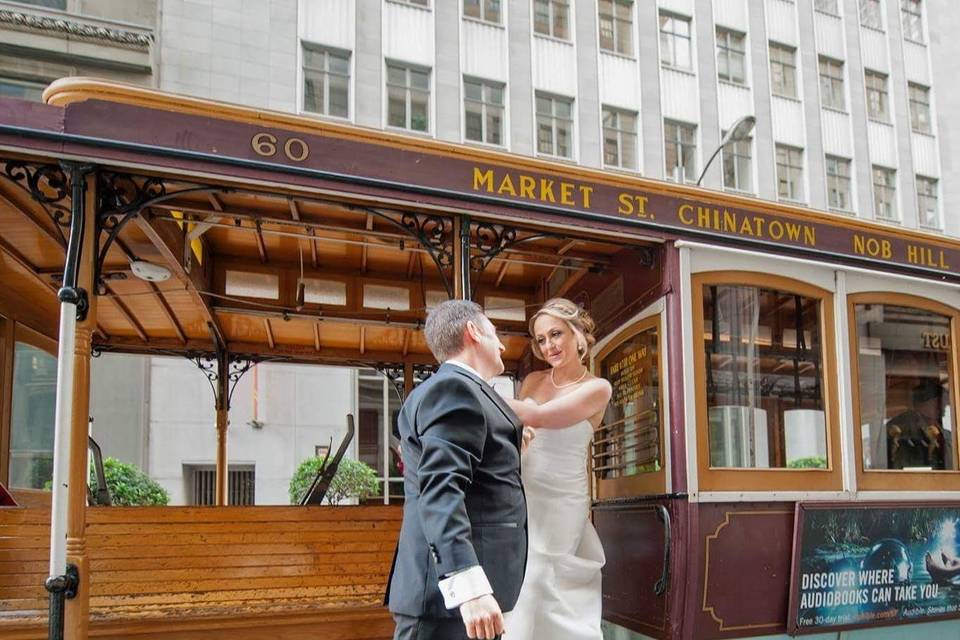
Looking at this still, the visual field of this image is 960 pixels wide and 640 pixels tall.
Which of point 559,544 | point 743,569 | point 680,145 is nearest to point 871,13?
point 680,145

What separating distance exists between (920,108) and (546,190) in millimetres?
24862

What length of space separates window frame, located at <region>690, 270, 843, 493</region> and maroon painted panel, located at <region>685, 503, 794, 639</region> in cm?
12

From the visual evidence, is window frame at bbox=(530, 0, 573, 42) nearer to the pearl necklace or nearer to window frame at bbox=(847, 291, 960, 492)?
window frame at bbox=(847, 291, 960, 492)

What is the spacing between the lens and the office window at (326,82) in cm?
1717

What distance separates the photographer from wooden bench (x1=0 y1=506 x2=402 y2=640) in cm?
429

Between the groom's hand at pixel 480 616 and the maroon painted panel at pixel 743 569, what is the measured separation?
93.1 inches

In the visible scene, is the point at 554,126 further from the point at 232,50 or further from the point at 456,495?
the point at 456,495

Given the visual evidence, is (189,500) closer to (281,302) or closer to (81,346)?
(281,302)

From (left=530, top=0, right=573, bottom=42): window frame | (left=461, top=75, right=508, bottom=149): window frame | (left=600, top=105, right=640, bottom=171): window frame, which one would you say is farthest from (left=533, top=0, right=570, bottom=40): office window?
(left=600, top=105, right=640, bottom=171): window frame

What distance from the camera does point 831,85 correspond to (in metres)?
23.4

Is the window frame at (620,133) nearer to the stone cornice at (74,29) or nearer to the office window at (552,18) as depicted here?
the office window at (552,18)

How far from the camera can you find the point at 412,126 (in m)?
17.9

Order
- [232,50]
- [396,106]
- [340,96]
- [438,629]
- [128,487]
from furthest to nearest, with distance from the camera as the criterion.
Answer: [396,106] → [340,96] → [232,50] → [128,487] → [438,629]

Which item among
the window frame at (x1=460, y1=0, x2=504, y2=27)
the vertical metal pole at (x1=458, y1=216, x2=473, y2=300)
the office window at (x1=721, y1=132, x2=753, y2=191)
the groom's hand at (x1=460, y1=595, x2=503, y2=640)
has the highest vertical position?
the window frame at (x1=460, y1=0, x2=504, y2=27)
